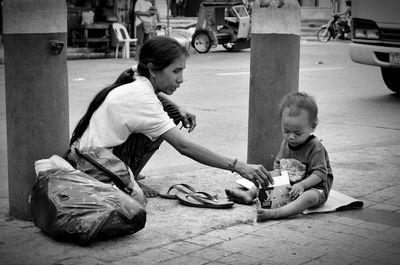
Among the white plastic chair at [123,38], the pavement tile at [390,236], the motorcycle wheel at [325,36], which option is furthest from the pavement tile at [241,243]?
the motorcycle wheel at [325,36]

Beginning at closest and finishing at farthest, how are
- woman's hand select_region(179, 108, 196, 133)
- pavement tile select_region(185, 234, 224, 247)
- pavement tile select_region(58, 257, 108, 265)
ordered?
pavement tile select_region(58, 257, 108, 265) < pavement tile select_region(185, 234, 224, 247) < woman's hand select_region(179, 108, 196, 133)

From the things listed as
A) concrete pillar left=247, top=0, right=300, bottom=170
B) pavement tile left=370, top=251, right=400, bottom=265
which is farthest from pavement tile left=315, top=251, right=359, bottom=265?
concrete pillar left=247, top=0, right=300, bottom=170

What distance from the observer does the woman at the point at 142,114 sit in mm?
4449

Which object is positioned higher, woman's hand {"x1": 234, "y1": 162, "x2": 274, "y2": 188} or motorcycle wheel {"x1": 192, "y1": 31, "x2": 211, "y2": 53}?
woman's hand {"x1": 234, "y1": 162, "x2": 274, "y2": 188}

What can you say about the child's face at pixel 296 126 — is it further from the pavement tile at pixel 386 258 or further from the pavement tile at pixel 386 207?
the pavement tile at pixel 386 258

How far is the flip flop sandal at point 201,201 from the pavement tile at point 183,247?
0.74 meters

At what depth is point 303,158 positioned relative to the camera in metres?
4.80

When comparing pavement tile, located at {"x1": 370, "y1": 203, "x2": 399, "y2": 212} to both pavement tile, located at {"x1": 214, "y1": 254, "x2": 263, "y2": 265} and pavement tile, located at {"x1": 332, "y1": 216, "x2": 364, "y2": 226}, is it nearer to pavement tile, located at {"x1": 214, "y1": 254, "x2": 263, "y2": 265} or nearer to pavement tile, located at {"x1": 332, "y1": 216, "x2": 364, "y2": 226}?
pavement tile, located at {"x1": 332, "y1": 216, "x2": 364, "y2": 226}

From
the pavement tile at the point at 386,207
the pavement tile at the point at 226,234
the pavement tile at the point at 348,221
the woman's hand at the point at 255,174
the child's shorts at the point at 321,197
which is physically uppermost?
the woman's hand at the point at 255,174

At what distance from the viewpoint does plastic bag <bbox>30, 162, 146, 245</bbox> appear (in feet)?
12.8

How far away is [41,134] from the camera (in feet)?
14.2

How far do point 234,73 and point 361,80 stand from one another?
2.70m

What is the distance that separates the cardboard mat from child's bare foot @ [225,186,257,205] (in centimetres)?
43

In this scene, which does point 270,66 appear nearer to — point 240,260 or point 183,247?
point 183,247
